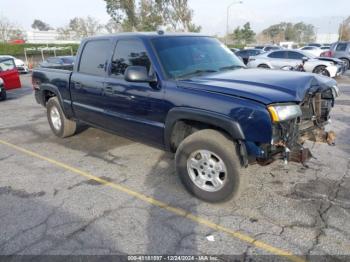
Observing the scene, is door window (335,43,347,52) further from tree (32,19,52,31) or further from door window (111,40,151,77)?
tree (32,19,52,31)

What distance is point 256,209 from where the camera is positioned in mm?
3365

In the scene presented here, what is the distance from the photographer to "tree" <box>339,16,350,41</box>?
64144 millimetres

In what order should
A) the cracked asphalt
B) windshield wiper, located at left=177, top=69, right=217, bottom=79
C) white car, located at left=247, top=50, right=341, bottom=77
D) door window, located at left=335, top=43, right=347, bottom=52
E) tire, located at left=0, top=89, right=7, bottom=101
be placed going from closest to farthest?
the cracked asphalt < windshield wiper, located at left=177, top=69, right=217, bottom=79 < tire, located at left=0, top=89, right=7, bottom=101 < white car, located at left=247, top=50, right=341, bottom=77 < door window, located at left=335, top=43, right=347, bottom=52

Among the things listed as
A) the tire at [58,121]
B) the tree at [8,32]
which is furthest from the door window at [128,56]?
the tree at [8,32]

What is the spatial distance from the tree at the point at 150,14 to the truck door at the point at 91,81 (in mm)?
32451

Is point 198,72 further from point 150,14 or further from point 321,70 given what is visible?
point 150,14

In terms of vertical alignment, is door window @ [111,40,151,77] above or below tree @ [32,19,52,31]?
below

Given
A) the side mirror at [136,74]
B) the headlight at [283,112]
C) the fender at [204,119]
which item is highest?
the side mirror at [136,74]

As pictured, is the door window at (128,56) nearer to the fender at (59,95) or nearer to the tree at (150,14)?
the fender at (59,95)

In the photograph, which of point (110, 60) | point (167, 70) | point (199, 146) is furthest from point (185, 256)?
point (110, 60)

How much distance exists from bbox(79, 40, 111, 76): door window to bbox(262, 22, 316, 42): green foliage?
91247 mm

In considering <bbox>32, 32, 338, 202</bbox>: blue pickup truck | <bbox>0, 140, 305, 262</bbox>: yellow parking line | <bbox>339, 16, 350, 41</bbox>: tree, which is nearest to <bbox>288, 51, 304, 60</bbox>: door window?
<bbox>32, 32, 338, 202</bbox>: blue pickup truck

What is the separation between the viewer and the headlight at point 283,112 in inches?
113

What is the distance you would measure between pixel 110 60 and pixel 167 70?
115cm
